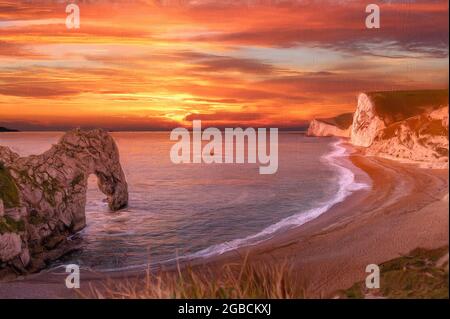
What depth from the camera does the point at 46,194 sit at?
87.7ft

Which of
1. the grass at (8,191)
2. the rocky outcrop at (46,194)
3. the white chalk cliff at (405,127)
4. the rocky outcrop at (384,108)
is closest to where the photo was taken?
the rocky outcrop at (46,194)

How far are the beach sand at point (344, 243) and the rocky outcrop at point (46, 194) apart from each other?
5.62ft

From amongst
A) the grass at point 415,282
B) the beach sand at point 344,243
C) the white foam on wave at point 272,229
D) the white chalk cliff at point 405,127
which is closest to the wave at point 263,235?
the white foam on wave at point 272,229

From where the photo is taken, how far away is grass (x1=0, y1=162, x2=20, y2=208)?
73.0 ft

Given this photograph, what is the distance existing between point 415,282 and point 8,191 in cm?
1937

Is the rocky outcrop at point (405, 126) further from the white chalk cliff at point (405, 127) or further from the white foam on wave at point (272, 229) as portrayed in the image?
the white foam on wave at point (272, 229)

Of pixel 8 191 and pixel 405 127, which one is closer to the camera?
pixel 8 191

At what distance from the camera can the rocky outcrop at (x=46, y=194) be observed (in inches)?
832

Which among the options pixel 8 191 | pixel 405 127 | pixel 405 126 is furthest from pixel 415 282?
pixel 405 126

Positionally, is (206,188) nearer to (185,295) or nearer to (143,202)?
(143,202)

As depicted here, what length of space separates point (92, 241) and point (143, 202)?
60.9ft

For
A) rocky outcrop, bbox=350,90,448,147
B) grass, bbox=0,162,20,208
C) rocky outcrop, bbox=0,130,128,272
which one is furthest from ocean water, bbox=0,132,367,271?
rocky outcrop, bbox=350,90,448,147

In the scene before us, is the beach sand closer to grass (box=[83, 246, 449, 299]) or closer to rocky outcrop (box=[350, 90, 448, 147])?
grass (box=[83, 246, 449, 299])

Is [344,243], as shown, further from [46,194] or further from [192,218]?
[192,218]
